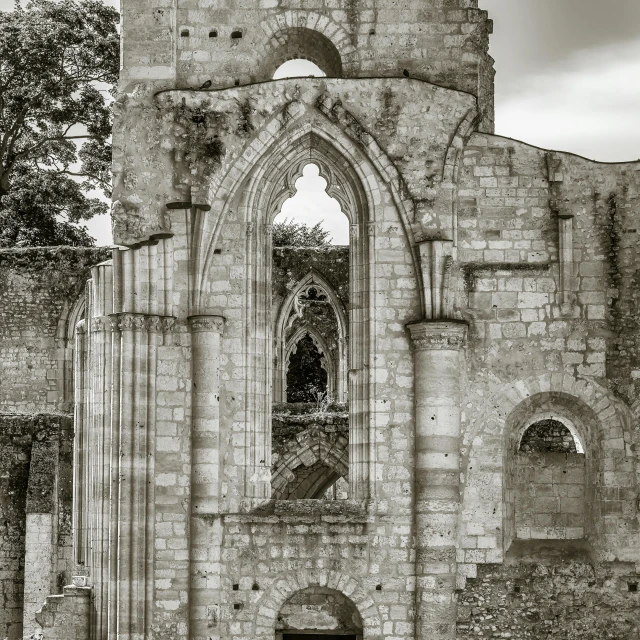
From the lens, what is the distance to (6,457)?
98.2ft

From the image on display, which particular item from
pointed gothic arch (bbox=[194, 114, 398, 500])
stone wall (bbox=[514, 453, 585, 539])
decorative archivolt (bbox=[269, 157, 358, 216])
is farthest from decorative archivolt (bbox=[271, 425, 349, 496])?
decorative archivolt (bbox=[269, 157, 358, 216])

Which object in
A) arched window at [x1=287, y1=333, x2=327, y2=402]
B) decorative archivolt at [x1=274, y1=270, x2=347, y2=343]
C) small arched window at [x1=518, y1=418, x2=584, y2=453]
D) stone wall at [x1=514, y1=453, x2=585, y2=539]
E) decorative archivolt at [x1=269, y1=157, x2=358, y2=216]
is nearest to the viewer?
stone wall at [x1=514, y1=453, x2=585, y2=539]

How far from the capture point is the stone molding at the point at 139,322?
59.2 ft

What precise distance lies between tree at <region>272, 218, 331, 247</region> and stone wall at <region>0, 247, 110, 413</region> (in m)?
14.2

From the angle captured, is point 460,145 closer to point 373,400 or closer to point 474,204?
point 474,204

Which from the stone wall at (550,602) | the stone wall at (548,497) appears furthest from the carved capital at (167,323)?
the stone wall at (550,602)

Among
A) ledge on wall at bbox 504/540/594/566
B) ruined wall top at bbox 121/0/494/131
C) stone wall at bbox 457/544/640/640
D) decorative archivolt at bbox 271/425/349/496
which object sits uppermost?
ruined wall top at bbox 121/0/494/131

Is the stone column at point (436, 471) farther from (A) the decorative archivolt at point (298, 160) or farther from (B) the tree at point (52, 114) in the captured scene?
(B) the tree at point (52, 114)

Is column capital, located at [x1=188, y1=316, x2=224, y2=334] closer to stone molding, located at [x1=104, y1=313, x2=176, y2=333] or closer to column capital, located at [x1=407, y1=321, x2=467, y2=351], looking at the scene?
stone molding, located at [x1=104, y1=313, x2=176, y2=333]

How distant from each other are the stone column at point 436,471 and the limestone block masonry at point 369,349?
0.03 meters

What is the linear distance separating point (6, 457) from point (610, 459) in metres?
15.4

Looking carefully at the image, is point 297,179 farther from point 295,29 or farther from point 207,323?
point 207,323

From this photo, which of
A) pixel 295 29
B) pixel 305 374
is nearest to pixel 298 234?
pixel 305 374

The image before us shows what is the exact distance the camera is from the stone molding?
18047 millimetres
